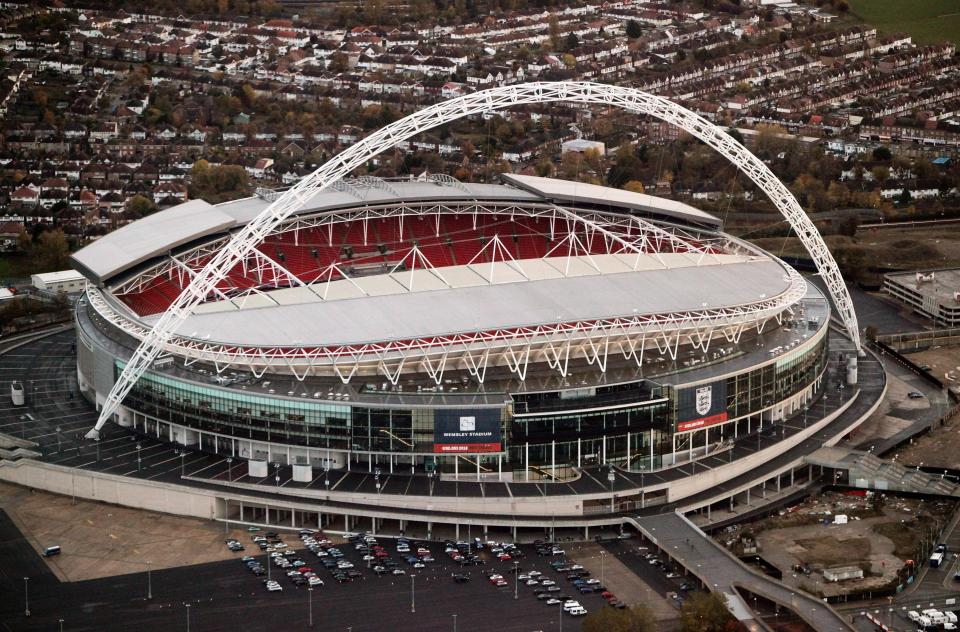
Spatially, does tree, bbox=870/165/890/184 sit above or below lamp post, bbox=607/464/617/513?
above

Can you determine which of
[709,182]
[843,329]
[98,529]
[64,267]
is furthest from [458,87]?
[98,529]

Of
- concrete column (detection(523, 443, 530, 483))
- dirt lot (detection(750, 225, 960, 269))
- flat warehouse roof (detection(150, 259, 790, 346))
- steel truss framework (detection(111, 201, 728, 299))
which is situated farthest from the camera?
dirt lot (detection(750, 225, 960, 269))

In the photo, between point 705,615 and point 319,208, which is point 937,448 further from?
point 319,208

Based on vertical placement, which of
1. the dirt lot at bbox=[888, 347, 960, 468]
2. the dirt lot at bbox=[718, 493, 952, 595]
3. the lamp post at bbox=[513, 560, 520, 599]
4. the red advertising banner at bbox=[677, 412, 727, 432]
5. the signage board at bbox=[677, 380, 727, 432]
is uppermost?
the signage board at bbox=[677, 380, 727, 432]

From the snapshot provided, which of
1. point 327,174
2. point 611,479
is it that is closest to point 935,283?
point 611,479

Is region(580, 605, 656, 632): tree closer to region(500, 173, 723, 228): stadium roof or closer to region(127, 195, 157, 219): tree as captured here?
region(500, 173, 723, 228): stadium roof

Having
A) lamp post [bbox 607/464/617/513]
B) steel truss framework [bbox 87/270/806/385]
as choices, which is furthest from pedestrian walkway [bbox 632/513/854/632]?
steel truss framework [bbox 87/270/806/385]

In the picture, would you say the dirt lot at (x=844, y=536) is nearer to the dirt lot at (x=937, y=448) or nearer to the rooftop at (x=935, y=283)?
the dirt lot at (x=937, y=448)

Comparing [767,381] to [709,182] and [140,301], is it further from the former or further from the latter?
[709,182]
